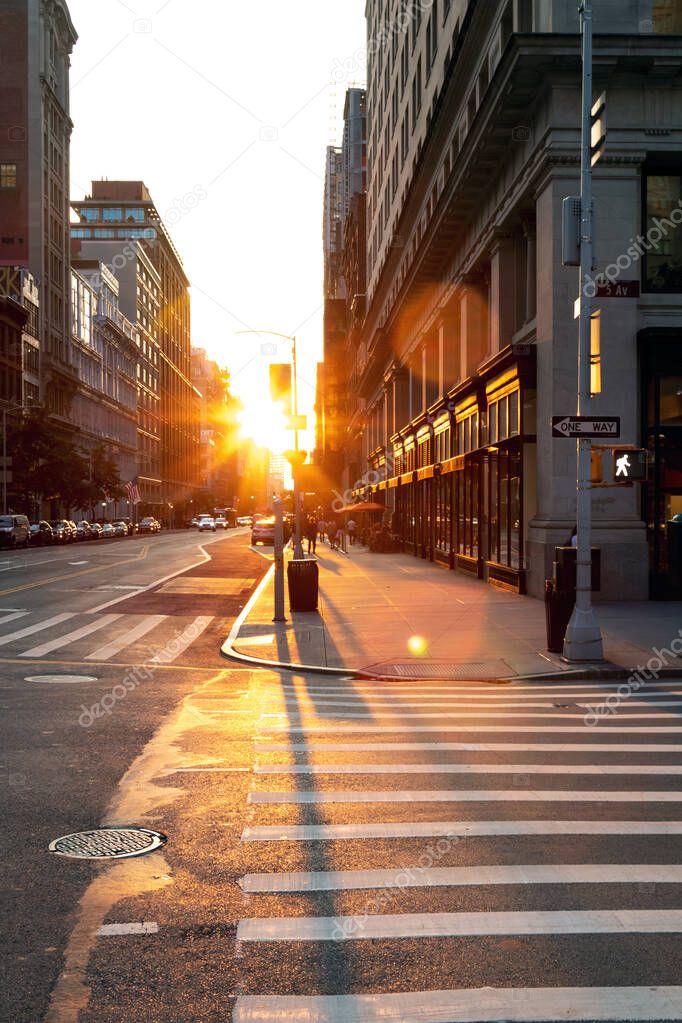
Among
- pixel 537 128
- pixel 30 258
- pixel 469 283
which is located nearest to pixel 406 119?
pixel 469 283

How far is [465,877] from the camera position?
6.00m

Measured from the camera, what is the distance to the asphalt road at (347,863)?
14.9 ft

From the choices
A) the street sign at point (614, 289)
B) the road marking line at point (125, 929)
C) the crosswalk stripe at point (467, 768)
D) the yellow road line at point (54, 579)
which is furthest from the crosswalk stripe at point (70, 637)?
the road marking line at point (125, 929)

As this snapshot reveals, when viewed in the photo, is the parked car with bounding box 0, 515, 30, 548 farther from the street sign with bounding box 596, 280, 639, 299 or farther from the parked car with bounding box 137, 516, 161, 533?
the parked car with bounding box 137, 516, 161, 533

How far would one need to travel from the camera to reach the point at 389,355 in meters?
62.2

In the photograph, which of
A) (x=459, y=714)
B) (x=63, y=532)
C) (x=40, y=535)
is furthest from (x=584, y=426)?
(x=63, y=532)

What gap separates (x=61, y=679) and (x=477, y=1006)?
10261mm

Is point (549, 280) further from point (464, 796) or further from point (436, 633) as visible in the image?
point (464, 796)

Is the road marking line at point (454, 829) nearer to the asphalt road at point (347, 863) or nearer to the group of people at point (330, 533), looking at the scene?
the asphalt road at point (347, 863)

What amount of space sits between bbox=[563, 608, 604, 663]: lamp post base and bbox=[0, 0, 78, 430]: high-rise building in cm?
7896

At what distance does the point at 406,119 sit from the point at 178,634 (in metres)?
42.2

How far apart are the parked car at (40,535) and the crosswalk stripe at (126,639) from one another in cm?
4748

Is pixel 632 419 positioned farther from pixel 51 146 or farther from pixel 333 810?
pixel 51 146

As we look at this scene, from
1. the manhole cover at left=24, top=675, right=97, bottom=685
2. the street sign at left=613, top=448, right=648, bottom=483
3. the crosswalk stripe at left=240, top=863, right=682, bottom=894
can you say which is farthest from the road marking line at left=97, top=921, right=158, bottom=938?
the street sign at left=613, top=448, right=648, bottom=483
